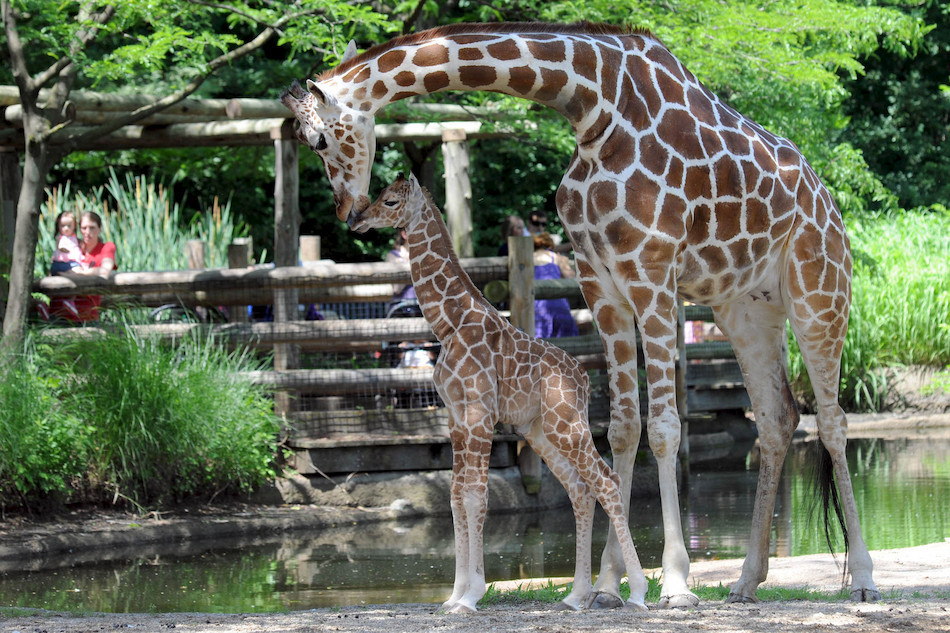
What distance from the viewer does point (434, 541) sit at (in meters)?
7.95

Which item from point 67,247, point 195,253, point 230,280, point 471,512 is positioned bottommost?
point 471,512

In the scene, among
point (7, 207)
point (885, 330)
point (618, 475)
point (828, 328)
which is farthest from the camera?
point (885, 330)

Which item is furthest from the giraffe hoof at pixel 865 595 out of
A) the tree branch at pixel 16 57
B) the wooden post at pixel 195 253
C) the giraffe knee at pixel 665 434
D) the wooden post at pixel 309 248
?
the wooden post at pixel 309 248

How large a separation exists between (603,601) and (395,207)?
191 centimetres

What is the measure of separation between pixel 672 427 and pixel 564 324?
5.72 meters

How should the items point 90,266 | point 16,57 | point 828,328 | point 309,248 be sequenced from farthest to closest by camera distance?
point 309,248 → point 90,266 → point 16,57 → point 828,328

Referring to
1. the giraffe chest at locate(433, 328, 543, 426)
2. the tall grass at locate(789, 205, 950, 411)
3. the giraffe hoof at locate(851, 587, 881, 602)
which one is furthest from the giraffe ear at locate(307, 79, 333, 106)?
the tall grass at locate(789, 205, 950, 411)

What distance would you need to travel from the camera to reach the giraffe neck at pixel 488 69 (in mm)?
4332

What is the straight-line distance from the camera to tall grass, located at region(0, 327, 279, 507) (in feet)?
25.8

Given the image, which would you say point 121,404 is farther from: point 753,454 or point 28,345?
point 753,454

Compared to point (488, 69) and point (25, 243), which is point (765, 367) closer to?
point (488, 69)

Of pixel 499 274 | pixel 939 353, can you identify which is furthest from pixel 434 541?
pixel 939 353

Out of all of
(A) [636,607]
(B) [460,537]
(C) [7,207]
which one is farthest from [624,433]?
(C) [7,207]

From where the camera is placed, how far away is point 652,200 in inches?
173
